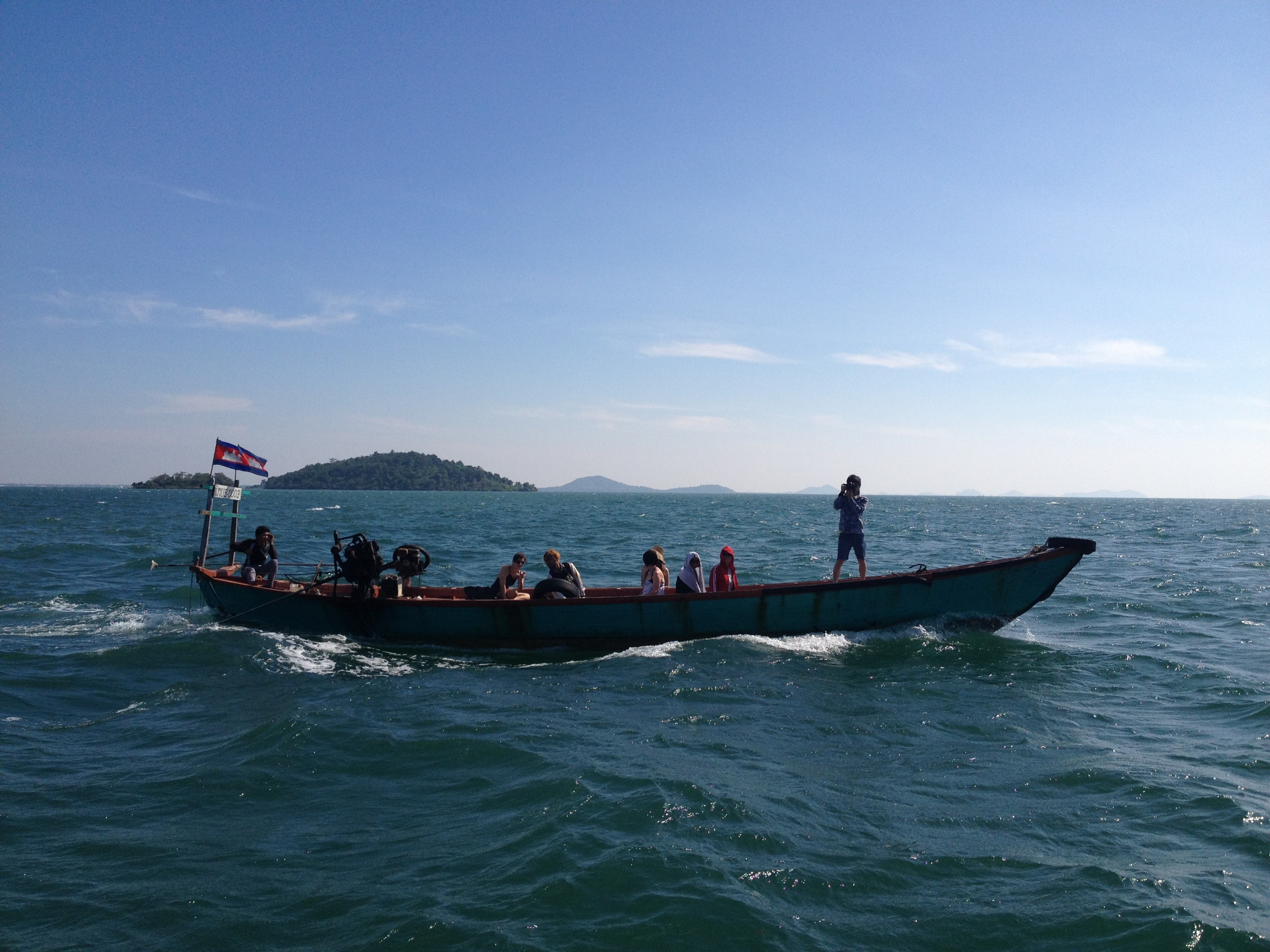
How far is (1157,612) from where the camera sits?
17391 millimetres

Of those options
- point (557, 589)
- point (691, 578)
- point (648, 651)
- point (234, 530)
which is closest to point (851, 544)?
point (691, 578)

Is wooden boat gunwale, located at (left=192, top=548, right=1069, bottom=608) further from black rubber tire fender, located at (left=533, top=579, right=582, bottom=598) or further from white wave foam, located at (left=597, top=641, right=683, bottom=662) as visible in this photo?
white wave foam, located at (left=597, top=641, right=683, bottom=662)

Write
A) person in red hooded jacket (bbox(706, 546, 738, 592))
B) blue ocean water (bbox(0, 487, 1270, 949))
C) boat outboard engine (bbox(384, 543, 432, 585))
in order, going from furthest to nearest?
boat outboard engine (bbox(384, 543, 432, 585)) < person in red hooded jacket (bbox(706, 546, 738, 592)) < blue ocean water (bbox(0, 487, 1270, 949))

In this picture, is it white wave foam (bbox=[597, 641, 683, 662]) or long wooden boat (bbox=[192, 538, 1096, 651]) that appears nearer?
white wave foam (bbox=[597, 641, 683, 662])

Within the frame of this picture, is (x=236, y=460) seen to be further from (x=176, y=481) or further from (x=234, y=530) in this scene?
(x=176, y=481)

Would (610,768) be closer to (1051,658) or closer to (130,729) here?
(130,729)

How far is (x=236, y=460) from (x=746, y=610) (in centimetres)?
1035

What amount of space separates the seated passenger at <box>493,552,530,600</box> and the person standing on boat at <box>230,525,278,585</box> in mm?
4590

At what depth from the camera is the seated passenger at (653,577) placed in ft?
43.8

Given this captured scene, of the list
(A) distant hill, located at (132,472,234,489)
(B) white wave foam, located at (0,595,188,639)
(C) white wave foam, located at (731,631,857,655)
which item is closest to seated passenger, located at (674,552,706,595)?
(C) white wave foam, located at (731,631,857,655)

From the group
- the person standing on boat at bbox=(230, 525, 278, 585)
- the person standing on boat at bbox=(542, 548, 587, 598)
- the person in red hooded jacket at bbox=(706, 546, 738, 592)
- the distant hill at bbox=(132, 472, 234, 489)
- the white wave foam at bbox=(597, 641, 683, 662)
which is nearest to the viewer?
the white wave foam at bbox=(597, 641, 683, 662)

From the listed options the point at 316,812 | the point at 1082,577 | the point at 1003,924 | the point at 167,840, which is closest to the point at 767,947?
the point at 1003,924

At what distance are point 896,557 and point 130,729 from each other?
81.2ft

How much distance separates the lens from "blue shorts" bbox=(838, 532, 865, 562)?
1331 centimetres
